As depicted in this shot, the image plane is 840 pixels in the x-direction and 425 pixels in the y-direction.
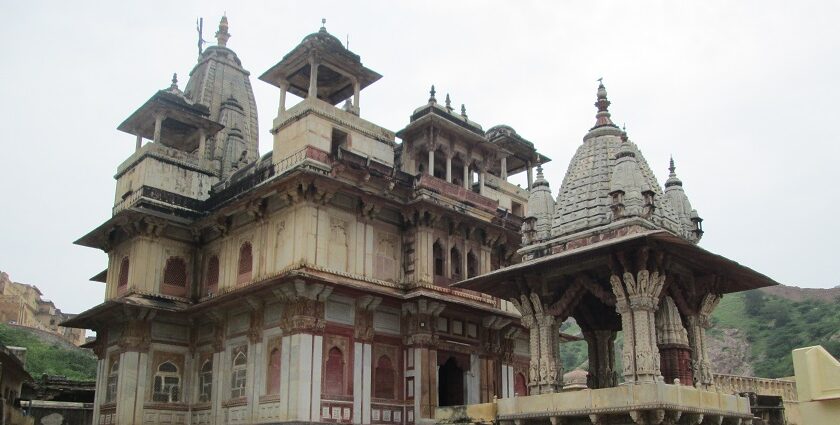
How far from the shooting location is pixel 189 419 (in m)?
25.3

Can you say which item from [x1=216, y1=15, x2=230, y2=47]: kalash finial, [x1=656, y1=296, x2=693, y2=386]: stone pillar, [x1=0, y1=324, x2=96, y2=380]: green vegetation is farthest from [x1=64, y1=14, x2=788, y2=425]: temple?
[x1=0, y1=324, x2=96, y2=380]: green vegetation

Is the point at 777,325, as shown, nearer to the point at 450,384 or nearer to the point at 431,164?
the point at 450,384

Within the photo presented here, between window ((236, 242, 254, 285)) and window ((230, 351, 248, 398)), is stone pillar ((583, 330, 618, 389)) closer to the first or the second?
window ((230, 351, 248, 398))

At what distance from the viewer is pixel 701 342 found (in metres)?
17.6

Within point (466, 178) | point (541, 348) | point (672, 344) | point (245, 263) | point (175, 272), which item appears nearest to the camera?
point (672, 344)

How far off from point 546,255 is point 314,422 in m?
7.74

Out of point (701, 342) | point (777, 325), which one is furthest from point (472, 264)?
point (777, 325)

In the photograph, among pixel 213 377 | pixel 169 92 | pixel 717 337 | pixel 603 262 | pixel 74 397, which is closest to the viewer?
pixel 603 262

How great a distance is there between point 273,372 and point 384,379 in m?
3.30

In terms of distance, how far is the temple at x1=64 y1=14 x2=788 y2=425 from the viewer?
17.0 m

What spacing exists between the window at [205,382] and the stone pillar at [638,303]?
1420 centimetres

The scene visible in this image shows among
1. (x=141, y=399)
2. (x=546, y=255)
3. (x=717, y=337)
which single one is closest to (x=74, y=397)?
(x=141, y=399)

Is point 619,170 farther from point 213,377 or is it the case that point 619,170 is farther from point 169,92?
point 169,92

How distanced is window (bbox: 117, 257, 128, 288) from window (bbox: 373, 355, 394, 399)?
31.6 ft
